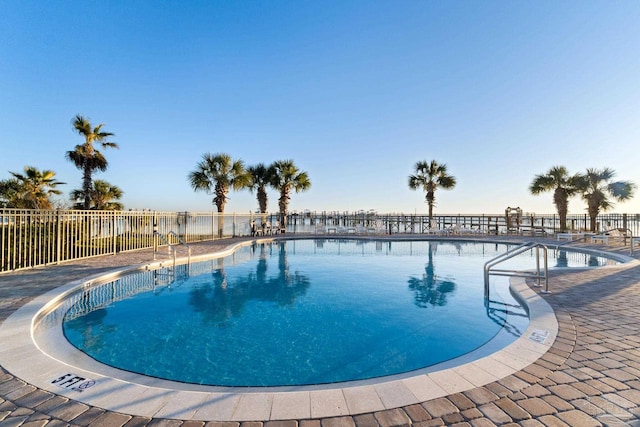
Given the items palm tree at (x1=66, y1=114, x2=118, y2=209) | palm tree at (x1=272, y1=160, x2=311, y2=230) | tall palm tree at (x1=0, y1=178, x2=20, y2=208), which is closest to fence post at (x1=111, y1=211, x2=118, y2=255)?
palm tree at (x1=66, y1=114, x2=118, y2=209)

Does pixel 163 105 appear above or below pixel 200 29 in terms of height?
below

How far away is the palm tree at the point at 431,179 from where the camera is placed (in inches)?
782

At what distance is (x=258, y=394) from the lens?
2.23m

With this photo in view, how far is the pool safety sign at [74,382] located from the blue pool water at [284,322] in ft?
2.06

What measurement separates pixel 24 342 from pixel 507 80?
1683 cm

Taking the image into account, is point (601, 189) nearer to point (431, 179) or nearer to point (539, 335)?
point (431, 179)

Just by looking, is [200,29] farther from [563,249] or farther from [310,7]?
[563,249]

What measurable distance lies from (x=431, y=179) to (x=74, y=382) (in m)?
20.6

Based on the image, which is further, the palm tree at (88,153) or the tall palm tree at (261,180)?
the tall palm tree at (261,180)

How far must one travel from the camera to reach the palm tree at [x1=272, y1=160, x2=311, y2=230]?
1933 cm

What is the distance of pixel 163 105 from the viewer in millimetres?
14453

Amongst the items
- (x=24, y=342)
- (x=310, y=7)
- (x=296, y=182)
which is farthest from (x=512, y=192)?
(x=24, y=342)

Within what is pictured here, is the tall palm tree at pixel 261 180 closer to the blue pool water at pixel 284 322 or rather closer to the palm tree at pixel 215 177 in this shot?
the palm tree at pixel 215 177

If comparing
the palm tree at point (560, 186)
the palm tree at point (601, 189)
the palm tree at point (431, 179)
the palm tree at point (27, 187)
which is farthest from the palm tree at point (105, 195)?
the palm tree at point (601, 189)
